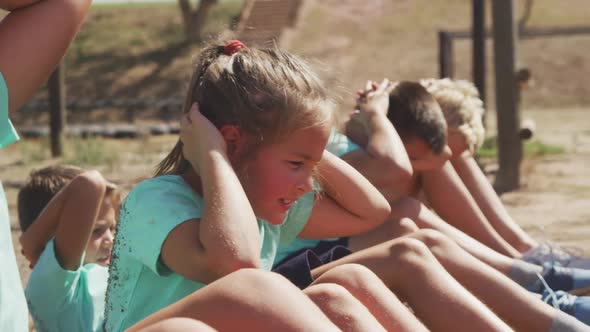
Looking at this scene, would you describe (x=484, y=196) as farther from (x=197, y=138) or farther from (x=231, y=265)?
(x=231, y=265)

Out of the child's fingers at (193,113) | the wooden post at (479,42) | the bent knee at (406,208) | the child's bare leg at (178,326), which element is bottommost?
the wooden post at (479,42)

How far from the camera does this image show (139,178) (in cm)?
863

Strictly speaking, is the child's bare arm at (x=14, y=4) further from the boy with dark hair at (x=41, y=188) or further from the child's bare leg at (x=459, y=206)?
the child's bare leg at (x=459, y=206)

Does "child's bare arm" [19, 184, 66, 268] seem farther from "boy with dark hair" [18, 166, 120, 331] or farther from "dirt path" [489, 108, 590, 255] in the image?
"dirt path" [489, 108, 590, 255]

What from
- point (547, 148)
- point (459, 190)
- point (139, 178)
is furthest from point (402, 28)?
point (459, 190)

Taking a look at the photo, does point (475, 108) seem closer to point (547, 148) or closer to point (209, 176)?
point (209, 176)

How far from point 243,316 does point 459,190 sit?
2390mm

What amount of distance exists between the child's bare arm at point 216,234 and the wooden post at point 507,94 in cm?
558

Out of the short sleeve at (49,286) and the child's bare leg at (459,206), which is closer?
the short sleeve at (49,286)

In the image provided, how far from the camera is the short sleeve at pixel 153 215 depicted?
2635mm

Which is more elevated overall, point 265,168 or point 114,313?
point 265,168

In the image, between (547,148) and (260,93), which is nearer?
(260,93)

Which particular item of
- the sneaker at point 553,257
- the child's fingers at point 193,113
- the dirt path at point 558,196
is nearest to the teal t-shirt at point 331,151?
the sneaker at point 553,257

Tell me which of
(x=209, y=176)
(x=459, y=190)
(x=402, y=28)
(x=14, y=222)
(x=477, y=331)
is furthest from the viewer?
(x=402, y=28)
